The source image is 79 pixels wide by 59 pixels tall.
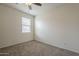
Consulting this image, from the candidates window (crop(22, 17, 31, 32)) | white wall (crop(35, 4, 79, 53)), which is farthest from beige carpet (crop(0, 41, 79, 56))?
window (crop(22, 17, 31, 32))

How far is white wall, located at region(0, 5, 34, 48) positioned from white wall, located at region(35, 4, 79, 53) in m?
1.69

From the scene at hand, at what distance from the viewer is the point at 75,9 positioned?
11.0 feet

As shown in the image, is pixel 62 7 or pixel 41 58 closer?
pixel 41 58

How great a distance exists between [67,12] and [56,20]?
832 millimetres

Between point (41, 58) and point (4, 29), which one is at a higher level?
point (4, 29)

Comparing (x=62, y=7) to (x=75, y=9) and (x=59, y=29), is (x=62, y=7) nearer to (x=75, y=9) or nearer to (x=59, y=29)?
(x=75, y=9)

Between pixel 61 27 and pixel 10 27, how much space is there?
3.06 meters

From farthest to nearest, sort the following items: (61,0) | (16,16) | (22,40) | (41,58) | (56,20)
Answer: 1. (22,40)
2. (16,16)
3. (56,20)
4. (61,0)
5. (41,58)

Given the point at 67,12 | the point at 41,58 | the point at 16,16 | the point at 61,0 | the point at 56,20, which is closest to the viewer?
the point at 41,58

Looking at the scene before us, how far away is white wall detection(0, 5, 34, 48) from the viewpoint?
394 cm

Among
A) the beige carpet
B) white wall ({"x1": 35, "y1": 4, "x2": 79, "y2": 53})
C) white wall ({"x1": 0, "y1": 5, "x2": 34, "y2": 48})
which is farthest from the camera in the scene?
white wall ({"x1": 0, "y1": 5, "x2": 34, "y2": 48})

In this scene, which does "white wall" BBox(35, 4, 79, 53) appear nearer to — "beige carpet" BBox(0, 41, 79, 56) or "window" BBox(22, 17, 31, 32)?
"beige carpet" BBox(0, 41, 79, 56)

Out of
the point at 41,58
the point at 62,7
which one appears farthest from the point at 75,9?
the point at 41,58

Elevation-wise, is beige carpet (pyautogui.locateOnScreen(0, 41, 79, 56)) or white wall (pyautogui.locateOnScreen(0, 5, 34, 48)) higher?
white wall (pyautogui.locateOnScreen(0, 5, 34, 48))
